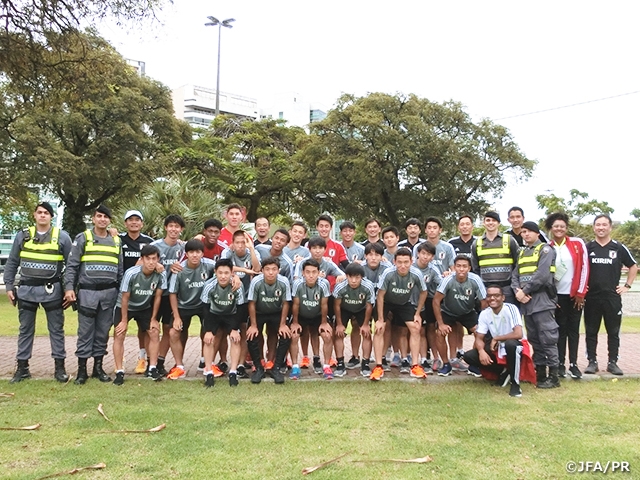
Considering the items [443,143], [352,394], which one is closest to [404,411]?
[352,394]

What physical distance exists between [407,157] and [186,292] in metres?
Result: 18.2

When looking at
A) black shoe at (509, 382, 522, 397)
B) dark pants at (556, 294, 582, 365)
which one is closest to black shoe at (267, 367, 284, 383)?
black shoe at (509, 382, 522, 397)

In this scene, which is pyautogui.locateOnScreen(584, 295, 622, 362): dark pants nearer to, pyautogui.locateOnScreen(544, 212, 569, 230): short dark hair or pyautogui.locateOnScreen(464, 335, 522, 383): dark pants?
pyautogui.locateOnScreen(544, 212, 569, 230): short dark hair

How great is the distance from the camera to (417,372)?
651 cm

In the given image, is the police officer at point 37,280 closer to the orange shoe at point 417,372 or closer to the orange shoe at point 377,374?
the orange shoe at point 377,374

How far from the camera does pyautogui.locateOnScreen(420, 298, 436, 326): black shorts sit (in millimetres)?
6948

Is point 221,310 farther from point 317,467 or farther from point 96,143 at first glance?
point 96,143

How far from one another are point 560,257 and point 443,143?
57.6ft

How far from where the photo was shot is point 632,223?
168 ft

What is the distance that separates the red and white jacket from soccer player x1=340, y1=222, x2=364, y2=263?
2.48m

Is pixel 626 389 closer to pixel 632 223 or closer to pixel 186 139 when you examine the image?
pixel 186 139

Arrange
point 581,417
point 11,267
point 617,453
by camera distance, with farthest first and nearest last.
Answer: point 11,267 < point 581,417 < point 617,453

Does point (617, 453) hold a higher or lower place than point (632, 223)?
lower

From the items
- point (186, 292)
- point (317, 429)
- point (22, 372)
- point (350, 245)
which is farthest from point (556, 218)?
point (22, 372)
